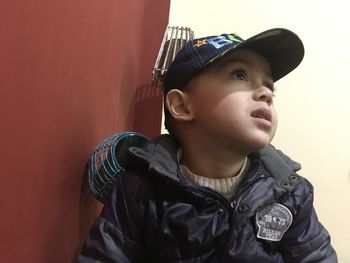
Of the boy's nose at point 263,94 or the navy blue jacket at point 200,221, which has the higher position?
the boy's nose at point 263,94

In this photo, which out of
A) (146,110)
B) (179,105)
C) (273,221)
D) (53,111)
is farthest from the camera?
(146,110)

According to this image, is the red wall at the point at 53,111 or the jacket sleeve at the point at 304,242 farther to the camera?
the jacket sleeve at the point at 304,242

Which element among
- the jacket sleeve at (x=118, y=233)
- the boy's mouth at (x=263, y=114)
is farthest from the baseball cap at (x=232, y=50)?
the jacket sleeve at (x=118, y=233)

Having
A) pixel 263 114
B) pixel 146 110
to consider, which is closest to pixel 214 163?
pixel 263 114

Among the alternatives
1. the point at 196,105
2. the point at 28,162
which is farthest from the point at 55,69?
the point at 196,105

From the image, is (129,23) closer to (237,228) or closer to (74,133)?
(74,133)

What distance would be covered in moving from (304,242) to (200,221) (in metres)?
0.21

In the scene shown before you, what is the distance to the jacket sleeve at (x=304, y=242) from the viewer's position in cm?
86

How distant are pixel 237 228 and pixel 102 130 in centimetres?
45

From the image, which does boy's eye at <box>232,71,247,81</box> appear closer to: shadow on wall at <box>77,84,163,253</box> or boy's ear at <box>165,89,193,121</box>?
boy's ear at <box>165,89,193,121</box>

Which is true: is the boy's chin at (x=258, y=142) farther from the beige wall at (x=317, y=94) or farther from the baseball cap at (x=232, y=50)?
the beige wall at (x=317, y=94)

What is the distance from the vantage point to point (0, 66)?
20.9 inches

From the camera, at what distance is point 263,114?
0.85 metres

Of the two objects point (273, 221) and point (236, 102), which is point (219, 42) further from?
point (273, 221)
